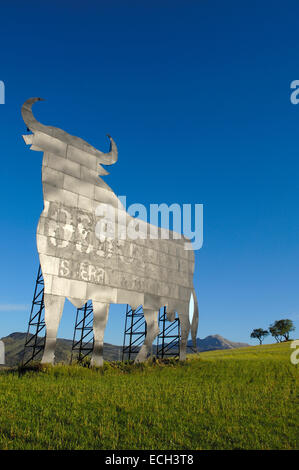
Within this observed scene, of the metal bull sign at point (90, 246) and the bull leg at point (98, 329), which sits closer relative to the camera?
the metal bull sign at point (90, 246)

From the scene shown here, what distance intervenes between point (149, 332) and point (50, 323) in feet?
19.1

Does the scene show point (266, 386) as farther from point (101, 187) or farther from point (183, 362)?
point (101, 187)

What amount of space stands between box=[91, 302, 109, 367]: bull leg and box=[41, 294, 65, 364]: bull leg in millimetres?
1941

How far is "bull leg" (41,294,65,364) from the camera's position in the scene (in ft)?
47.9

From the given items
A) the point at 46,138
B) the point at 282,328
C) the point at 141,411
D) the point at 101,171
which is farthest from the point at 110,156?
the point at 282,328

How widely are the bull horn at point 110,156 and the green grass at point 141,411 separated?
9.58 meters

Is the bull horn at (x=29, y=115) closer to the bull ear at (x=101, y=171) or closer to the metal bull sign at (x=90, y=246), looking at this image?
the metal bull sign at (x=90, y=246)

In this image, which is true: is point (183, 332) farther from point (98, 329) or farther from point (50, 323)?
point (50, 323)

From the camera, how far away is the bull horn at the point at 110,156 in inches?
733

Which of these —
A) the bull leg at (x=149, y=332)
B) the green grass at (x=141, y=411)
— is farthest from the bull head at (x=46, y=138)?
the green grass at (x=141, y=411)

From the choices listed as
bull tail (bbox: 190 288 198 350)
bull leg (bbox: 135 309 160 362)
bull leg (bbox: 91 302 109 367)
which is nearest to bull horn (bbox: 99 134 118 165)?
bull leg (bbox: 91 302 109 367)

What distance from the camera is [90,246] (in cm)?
1684

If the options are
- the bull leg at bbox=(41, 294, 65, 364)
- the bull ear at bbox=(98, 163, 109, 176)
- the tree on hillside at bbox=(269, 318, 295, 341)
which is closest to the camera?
the bull leg at bbox=(41, 294, 65, 364)

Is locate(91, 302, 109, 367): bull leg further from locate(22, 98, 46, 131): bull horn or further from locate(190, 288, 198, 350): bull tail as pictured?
locate(22, 98, 46, 131): bull horn
